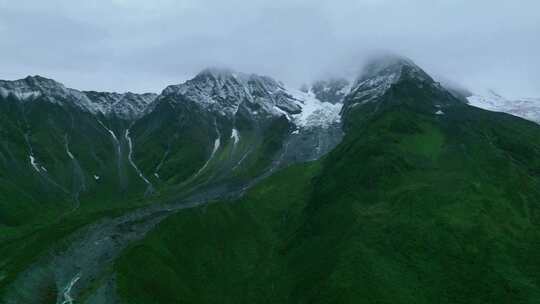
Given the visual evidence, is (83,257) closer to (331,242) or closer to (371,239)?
(331,242)

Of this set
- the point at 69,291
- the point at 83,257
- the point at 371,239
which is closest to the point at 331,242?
the point at 371,239

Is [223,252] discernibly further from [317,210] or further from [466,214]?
[466,214]

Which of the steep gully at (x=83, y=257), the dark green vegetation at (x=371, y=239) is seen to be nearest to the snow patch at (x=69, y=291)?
the steep gully at (x=83, y=257)

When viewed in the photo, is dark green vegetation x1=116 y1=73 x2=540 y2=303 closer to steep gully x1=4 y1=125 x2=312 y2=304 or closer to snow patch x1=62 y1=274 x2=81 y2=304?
steep gully x1=4 y1=125 x2=312 y2=304

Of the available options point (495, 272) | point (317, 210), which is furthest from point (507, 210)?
point (317, 210)

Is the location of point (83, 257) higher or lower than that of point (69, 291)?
lower

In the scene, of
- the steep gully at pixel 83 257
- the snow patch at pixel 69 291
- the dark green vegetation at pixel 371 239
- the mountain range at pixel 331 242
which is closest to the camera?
the snow patch at pixel 69 291

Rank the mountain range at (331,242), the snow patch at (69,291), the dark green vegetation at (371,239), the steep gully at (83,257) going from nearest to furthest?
the snow patch at (69,291) → the steep gully at (83,257) → the mountain range at (331,242) → the dark green vegetation at (371,239)

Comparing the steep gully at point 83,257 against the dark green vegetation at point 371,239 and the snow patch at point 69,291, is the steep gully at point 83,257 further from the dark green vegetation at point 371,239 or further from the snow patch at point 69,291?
the dark green vegetation at point 371,239
